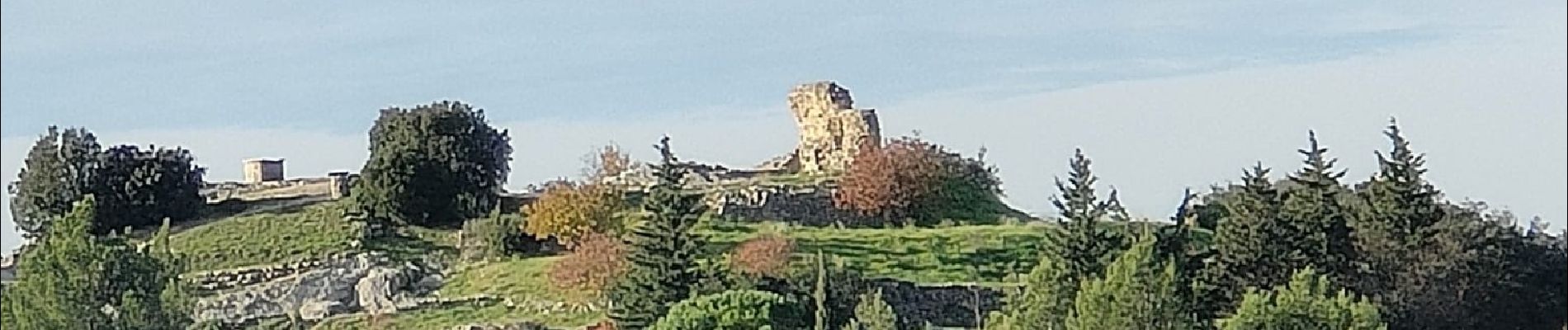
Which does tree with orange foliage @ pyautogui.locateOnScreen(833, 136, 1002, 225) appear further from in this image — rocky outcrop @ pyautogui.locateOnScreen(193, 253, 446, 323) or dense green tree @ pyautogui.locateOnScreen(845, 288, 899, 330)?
dense green tree @ pyautogui.locateOnScreen(845, 288, 899, 330)

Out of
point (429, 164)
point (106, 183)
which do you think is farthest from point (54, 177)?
point (429, 164)

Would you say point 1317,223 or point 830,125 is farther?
point 830,125

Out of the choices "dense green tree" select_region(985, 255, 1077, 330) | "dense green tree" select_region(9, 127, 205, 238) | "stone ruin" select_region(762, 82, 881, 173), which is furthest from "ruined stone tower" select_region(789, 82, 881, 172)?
"dense green tree" select_region(985, 255, 1077, 330)

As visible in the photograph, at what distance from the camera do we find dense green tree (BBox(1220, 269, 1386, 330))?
19594 mm

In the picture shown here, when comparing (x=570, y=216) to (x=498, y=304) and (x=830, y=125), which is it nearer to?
(x=498, y=304)

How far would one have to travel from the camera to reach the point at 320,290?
27016 mm

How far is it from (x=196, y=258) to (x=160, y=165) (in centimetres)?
262

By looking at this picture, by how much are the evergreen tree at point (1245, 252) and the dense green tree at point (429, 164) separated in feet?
29.6

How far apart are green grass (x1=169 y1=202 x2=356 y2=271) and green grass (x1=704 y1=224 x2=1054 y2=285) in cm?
397

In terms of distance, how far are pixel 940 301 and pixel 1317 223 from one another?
346cm

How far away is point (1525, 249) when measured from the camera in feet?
84.6

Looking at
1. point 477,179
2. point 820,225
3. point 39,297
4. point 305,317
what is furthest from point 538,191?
point 39,297

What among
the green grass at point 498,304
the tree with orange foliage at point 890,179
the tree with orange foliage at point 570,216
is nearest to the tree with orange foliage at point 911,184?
the tree with orange foliage at point 890,179

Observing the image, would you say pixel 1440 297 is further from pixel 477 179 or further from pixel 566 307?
pixel 477 179
